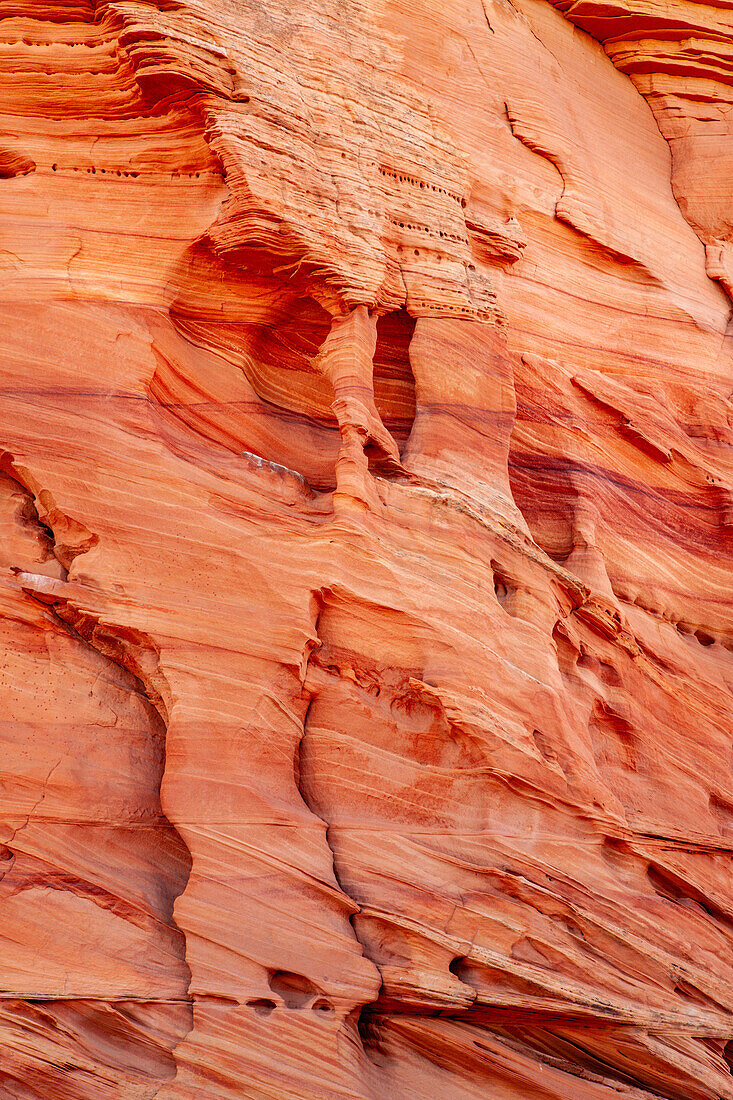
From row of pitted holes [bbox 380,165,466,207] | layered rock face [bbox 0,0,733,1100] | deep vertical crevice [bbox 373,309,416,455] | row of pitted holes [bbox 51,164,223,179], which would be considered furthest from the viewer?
deep vertical crevice [bbox 373,309,416,455]

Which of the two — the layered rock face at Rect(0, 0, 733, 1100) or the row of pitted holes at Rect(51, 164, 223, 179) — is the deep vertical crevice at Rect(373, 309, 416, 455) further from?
the row of pitted holes at Rect(51, 164, 223, 179)

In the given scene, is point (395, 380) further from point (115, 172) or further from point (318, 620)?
point (115, 172)

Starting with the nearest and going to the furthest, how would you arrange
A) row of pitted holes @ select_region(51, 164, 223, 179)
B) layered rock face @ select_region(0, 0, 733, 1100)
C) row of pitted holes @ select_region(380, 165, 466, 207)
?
layered rock face @ select_region(0, 0, 733, 1100) < row of pitted holes @ select_region(51, 164, 223, 179) < row of pitted holes @ select_region(380, 165, 466, 207)

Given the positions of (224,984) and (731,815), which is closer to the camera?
(224,984)

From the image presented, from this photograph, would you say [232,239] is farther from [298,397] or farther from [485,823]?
[485,823]

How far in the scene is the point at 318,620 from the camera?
8.16 m

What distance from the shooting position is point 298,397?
31.0ft

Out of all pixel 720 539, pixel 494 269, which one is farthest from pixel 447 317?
pixel 720 539

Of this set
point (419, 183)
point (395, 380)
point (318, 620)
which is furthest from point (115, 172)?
point (318, 620)

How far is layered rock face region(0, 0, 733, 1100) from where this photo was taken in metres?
7.00

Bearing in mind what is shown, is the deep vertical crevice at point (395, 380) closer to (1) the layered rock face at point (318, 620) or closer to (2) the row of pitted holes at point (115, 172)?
(1) the layered rock face at point (318, 620)

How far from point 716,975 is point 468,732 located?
10.2ft

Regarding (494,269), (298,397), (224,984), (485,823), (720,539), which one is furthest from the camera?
(720,539)

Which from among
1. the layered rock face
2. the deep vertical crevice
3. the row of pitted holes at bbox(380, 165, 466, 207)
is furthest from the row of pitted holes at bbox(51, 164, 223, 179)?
the deep vertical crevice
